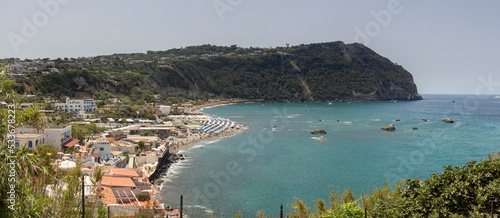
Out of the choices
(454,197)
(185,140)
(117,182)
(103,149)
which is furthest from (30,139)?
(185,140)

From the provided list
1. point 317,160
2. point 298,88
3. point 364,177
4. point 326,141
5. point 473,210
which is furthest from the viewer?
point 298,88

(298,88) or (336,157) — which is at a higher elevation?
(298,88)

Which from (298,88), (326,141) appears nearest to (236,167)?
(326,141)

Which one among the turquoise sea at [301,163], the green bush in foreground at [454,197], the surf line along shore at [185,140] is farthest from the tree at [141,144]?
the green bush in foreground at [454,197]

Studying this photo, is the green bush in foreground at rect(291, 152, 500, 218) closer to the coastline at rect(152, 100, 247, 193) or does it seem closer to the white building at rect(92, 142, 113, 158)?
the coastline at rect(152, 100, 247, 193)

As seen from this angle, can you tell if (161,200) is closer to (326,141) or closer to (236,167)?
(236,167)

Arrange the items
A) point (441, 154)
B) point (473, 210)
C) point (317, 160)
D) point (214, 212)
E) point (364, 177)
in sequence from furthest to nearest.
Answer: point (441, 154) → point (317, 160) → point (364, 177) → point (214, 212) → point (473, 210)

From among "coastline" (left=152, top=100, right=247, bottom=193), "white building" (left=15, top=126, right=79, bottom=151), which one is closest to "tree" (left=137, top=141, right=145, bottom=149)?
"coastline" (left=152, top=100, right=247, bottom=193)
